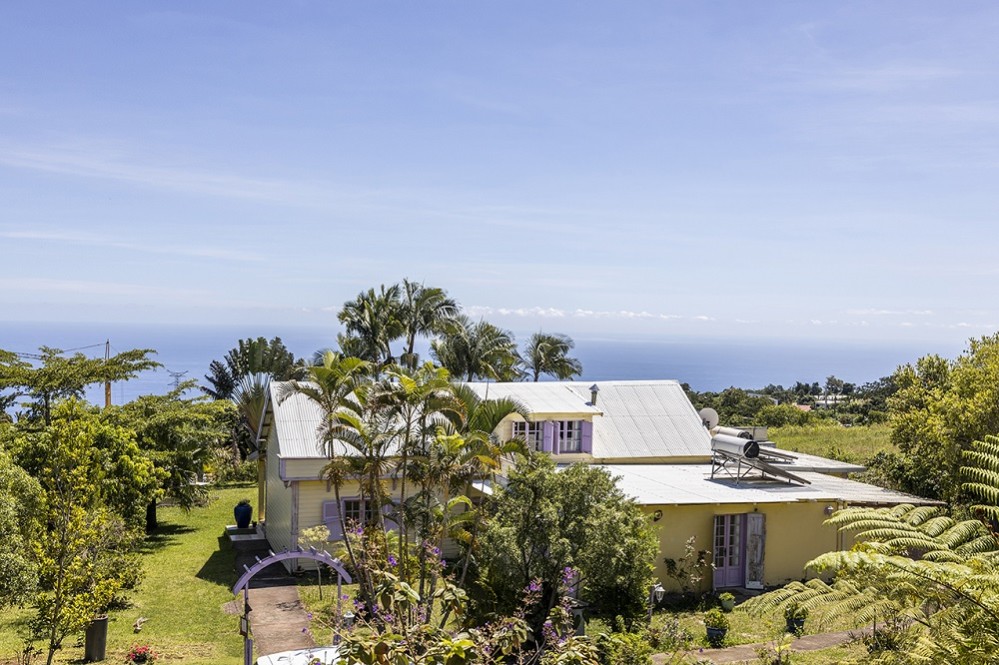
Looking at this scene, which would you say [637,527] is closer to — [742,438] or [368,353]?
[742,438]

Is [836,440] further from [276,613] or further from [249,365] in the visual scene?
[249,365]

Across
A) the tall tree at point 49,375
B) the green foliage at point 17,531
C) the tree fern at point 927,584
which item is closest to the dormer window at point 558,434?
the tree fern at point 927,584

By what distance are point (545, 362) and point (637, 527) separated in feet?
88.2

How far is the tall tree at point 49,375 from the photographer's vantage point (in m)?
25.9

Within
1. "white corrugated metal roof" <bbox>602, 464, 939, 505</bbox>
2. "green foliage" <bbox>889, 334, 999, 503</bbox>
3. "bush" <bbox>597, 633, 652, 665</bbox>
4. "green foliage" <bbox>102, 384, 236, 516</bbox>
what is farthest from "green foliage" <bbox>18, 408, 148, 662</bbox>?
"green foliage" <bbox>889, 334, 999, 503</bbox>

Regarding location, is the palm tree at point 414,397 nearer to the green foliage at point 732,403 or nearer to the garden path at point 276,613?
the garden path at point 276,613

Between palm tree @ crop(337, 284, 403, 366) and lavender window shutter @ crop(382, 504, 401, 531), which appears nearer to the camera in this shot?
lavender window shutter @ crop(382, 504, 401, 531)

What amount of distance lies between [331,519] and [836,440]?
24.5 metres

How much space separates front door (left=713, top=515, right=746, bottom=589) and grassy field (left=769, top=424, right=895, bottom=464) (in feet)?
39.4

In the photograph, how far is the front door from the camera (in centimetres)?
2011

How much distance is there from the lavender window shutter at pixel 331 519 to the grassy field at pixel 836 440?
1900 cm

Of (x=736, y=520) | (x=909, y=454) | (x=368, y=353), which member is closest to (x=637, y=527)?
(x=736, y=520)

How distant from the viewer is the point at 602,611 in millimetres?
15297

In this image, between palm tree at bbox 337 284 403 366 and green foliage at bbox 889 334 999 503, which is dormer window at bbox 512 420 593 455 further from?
palm tree at bbox 337 284 403 366
